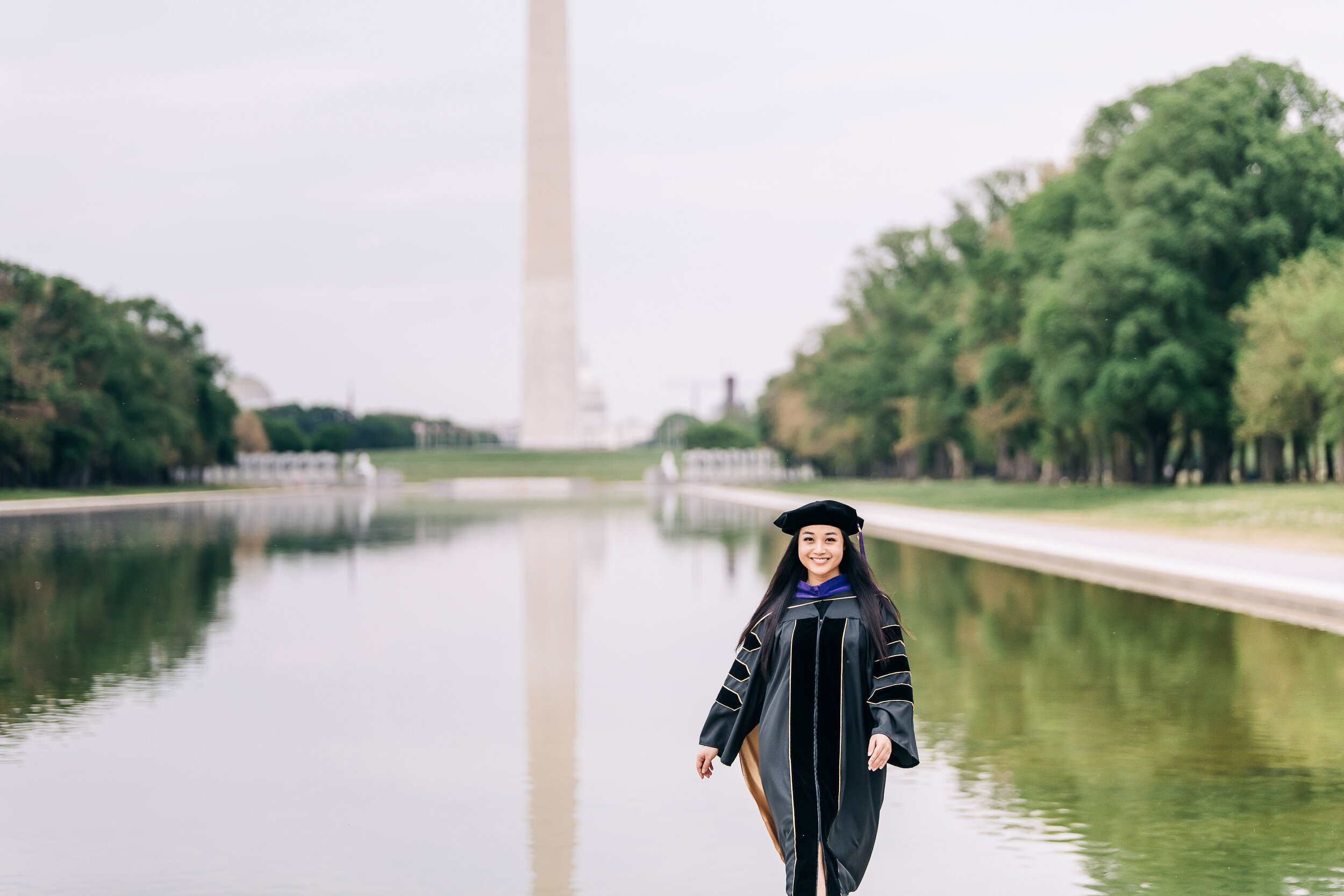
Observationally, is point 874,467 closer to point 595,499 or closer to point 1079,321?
point 595,499

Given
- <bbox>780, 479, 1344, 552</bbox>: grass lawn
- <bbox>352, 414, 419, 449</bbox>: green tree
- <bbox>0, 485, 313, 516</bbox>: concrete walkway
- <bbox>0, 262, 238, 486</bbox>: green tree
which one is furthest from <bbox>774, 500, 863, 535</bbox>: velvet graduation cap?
<bbox>352, 414, 419, 449</bbox>: green tree

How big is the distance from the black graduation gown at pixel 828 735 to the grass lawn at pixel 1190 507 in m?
23.3

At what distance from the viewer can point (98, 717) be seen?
34.0 feet

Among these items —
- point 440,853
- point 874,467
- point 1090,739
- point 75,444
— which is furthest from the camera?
point 874,467

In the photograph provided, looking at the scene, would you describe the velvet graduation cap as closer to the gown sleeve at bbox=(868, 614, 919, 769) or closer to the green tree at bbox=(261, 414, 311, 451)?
the gown sleeve at bbox=(868, 614, 919, 769)

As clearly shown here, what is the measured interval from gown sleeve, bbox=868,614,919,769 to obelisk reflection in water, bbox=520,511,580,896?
6.17ft

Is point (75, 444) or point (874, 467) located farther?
point (874, 467)

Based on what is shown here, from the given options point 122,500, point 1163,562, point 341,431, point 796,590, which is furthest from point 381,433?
point 796,590

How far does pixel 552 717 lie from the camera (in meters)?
10.5

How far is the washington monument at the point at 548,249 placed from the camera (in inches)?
2931

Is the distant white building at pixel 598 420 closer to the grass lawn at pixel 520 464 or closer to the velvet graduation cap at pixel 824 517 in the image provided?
the grass lawn at pixel 520 464

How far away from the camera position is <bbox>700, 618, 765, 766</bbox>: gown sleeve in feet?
16.0

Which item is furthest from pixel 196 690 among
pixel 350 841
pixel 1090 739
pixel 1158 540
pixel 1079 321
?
pixel 1079 321

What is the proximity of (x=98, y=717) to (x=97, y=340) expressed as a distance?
5752cm
